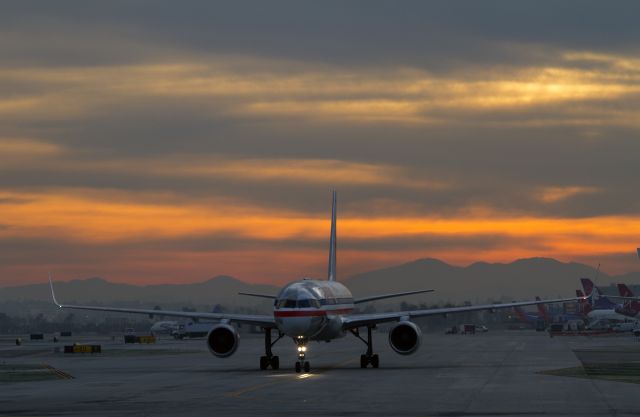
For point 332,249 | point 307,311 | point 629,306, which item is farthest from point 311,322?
point 629,306

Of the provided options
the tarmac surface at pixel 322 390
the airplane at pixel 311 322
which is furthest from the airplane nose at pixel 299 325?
the tarmac surface at pixel 322 390

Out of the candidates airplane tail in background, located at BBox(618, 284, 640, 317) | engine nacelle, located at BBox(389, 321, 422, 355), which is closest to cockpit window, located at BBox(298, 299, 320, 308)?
engine nacelle, located at BBox(389, 321, 422, 355)

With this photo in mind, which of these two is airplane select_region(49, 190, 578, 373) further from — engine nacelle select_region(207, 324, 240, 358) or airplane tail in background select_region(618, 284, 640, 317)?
airplane tail in background select_region(618, 284, 640, 317)

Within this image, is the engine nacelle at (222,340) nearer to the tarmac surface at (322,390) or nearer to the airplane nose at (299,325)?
the tarmac surface at (322,390)

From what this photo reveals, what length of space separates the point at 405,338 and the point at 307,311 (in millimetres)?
6843

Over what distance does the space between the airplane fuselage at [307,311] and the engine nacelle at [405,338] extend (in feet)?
10.7

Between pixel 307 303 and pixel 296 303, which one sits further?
pixel 307 303

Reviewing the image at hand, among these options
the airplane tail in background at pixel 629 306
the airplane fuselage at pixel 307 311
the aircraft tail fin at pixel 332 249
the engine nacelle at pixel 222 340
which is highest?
the airplane tail in background at pixel 629 306

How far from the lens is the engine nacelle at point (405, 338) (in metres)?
64.5

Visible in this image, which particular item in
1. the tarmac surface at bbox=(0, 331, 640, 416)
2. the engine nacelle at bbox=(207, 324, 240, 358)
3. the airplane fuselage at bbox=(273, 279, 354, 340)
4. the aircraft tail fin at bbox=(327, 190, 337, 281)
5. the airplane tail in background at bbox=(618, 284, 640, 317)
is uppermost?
the airplane tail in background at bbox=(618, 284, 640, 317)

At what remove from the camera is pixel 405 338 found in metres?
64.8

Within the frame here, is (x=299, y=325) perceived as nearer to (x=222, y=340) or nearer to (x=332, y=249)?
(x=222, y=340)

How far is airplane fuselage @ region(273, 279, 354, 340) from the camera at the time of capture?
2393 inches

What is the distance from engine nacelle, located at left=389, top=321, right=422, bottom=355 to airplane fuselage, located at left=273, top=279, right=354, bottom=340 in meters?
3.25
